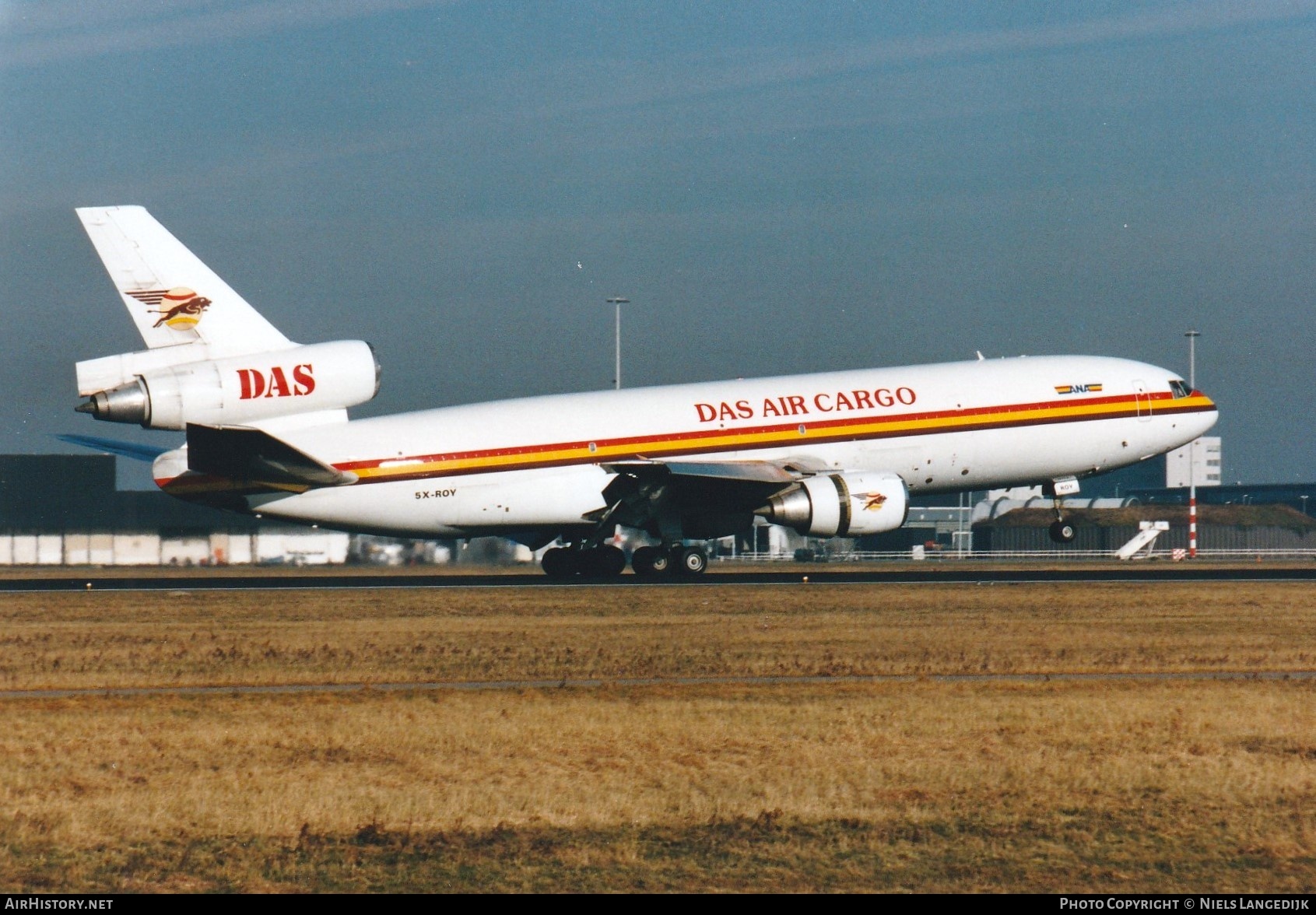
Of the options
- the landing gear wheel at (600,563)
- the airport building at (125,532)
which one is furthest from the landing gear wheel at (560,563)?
the airport building at (125,532)

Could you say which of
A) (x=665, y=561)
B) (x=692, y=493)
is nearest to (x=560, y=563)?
(x=665, y=561)

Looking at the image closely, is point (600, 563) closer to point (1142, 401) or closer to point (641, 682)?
point (1142, 401)

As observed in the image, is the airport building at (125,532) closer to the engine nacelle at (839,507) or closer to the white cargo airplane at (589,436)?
the white cargo airplane at (589,436)

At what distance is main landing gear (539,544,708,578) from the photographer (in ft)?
152

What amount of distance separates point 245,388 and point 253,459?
1929 millimetres

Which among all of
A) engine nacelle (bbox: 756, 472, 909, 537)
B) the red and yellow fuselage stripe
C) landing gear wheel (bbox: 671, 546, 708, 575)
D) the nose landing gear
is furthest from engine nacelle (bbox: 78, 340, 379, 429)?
the nose landing gear

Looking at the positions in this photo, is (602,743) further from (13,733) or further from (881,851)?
(13,733)

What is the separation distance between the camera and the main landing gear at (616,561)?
46.5 meters

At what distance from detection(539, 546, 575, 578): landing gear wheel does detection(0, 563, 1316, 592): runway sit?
1.70ft

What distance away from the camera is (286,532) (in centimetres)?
7169

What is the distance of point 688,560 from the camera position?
46531 millimetres

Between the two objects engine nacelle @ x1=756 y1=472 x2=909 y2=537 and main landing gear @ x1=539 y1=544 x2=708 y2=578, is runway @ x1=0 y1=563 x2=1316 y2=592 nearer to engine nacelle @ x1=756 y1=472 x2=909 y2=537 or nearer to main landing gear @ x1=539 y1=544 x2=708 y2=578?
main landing gear @ x1=539 y1=544 x2=708 y2=578

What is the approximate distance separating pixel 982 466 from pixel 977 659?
24.2 meters

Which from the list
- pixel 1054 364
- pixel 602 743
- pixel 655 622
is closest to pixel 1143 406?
pixel 1054 364
